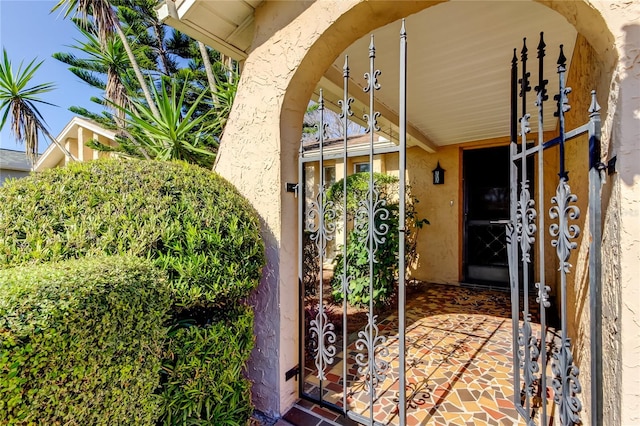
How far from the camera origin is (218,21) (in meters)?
3.03

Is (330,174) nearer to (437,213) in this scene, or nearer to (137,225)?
(437,213)

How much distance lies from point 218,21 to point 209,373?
3412mm

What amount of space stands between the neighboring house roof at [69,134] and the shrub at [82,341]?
10.7 meters

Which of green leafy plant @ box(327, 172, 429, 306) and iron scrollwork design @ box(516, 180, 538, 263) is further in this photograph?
green leafy plant @ box(327, 172, 429, 306)

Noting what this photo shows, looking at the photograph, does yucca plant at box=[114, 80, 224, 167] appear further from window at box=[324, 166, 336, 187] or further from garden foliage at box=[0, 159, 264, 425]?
window at box=[324, 166, 336, 187]

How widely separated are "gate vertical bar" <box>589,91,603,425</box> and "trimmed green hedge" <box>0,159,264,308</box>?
2353mm

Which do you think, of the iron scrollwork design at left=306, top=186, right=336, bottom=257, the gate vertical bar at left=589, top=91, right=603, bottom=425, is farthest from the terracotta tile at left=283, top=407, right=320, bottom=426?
the gate vertical bar at left=589, top=91, right=603, bottom=425

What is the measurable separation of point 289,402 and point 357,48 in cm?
399

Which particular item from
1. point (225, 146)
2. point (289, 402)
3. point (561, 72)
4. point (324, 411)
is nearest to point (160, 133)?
point (225, 146)

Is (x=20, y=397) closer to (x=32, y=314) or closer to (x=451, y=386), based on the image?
(x=32, y=314)

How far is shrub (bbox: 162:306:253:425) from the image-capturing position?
214 centimetres

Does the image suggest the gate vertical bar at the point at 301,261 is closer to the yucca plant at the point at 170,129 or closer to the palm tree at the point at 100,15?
the yucca plant at the point at 170,129

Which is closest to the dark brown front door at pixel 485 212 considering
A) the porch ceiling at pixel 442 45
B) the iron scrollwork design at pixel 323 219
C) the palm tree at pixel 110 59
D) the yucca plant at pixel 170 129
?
the porch ceiling at pixel 442 45

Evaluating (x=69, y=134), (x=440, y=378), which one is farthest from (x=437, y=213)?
(x=69, y=134)
